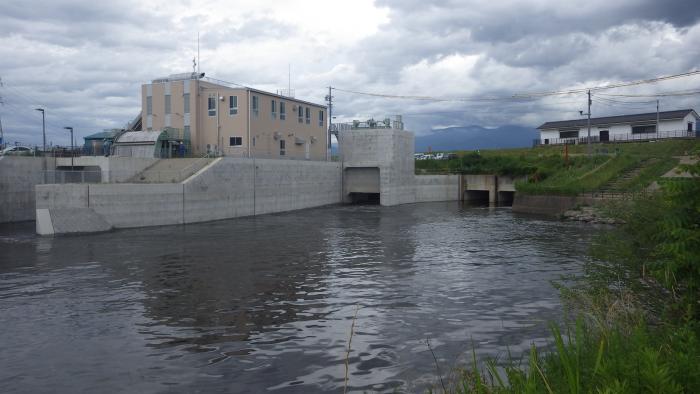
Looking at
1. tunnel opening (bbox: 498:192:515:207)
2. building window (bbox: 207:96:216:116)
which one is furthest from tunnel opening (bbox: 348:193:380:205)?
building window (bbox: 207:96:216:116)

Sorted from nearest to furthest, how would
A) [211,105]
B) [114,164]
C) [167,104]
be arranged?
[114,164]
[211,105]
[167,104]

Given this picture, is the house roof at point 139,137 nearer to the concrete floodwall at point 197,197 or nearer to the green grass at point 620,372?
the concrete floodwall at point 197,197

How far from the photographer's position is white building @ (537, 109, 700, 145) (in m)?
76.2

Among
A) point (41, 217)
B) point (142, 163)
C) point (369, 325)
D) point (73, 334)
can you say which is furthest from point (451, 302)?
point (142, 163)

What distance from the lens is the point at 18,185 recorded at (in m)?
43.9

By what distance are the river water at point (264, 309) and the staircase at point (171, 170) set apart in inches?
431

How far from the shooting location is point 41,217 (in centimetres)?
3453

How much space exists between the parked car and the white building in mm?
70718

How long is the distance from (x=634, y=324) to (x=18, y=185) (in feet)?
152

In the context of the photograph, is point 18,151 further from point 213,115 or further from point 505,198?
point 505,198

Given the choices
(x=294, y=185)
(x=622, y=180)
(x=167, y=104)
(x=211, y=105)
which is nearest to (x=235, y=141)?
(x=211, y=105)

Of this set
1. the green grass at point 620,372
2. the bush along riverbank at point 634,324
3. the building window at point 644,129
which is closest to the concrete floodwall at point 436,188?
the building window at point 644,129

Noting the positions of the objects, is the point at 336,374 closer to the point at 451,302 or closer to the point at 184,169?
the point at 451,302

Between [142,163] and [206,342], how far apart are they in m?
36.3
